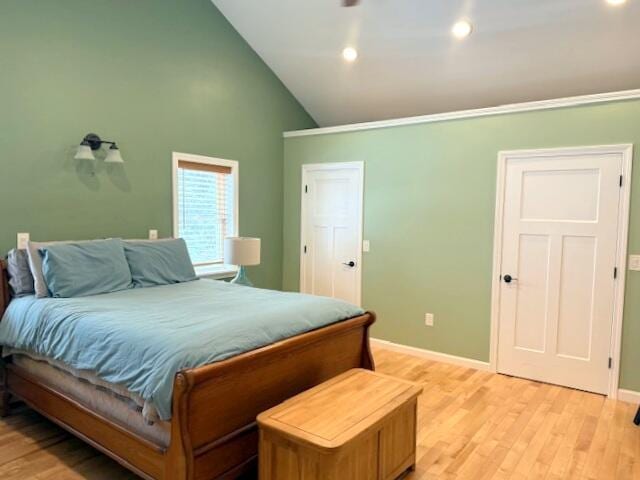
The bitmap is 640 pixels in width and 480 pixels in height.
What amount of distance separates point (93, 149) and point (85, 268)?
110cm

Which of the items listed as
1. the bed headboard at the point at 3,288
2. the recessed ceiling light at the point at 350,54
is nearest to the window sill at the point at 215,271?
the bed headboard at the point at 3,288

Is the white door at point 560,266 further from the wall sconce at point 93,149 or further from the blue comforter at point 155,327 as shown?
the wall sconce at point 93,149

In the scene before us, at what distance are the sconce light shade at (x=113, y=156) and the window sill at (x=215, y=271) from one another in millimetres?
1328

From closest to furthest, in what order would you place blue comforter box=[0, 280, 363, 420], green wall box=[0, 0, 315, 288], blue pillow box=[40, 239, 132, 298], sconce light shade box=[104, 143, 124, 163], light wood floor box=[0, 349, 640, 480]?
blue comforter box=[0, 280, 363, 420], light wood floor box=[0, 349, 640, 480], blue pillow box=[40, 239, 132, 298], green wall box=[0, 0, 315, 288], sconce light shade box=[104, 143, 124, 163]

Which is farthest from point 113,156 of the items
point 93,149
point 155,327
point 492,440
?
point 492,440

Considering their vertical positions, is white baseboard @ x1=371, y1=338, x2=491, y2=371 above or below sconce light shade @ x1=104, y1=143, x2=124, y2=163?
below

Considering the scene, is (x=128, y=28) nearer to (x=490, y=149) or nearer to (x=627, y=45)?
(x=490, y=149)

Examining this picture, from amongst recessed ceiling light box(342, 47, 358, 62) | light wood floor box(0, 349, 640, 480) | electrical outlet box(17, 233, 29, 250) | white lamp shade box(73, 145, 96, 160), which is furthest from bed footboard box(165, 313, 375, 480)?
recessed ceiling light box(342, 47, 358, 62)

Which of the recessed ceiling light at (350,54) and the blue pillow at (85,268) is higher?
the recessed ceiling light at (350,54)

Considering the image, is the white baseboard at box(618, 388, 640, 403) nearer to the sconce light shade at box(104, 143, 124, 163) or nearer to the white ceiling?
the white ceiling

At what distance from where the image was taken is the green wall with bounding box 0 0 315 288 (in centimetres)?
325

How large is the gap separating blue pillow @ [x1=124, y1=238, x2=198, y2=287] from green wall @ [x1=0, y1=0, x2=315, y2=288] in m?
0.36

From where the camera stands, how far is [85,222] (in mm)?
3658

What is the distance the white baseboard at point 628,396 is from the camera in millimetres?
3445
